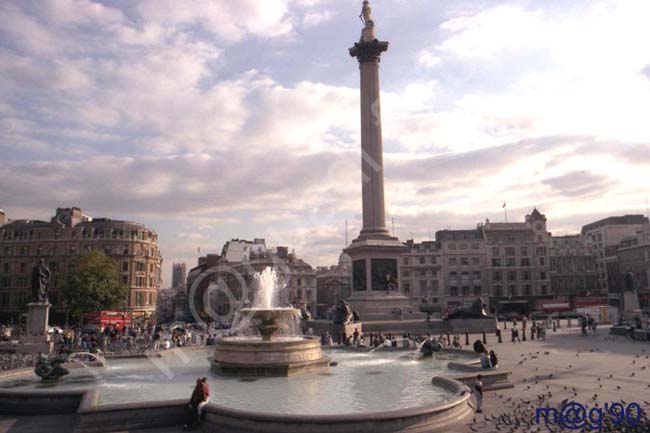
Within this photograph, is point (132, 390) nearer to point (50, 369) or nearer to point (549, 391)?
point (50, 369)

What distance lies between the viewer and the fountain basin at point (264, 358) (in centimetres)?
1931

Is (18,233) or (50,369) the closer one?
(50,369)

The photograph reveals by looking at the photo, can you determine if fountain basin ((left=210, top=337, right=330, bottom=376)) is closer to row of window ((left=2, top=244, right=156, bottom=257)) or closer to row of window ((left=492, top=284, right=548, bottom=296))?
row of window ((left=2, top=244, right=156, bottom=257))

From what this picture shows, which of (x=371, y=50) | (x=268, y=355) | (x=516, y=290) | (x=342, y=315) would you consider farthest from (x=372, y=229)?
(x=516, y=290)

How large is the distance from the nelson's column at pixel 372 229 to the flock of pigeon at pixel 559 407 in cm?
2503

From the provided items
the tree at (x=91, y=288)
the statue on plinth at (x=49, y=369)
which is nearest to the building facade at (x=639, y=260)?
the tree at (x=91, y=288)

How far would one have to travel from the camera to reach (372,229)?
4806cm

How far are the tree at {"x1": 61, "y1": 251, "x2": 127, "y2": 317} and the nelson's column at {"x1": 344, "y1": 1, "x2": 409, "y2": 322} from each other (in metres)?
33.6

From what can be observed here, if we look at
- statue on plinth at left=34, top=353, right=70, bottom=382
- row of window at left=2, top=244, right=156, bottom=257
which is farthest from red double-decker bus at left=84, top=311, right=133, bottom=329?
statue on plinth at left=34, top=353, right=70, bottom=382

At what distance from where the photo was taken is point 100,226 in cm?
8325

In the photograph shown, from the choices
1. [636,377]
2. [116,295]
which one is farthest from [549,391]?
[116,295]

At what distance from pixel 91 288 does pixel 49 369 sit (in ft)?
156

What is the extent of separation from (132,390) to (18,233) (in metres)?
76.9

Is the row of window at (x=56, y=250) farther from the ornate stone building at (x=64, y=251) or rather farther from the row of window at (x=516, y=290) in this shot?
the row of window at (x=516, y=290)
